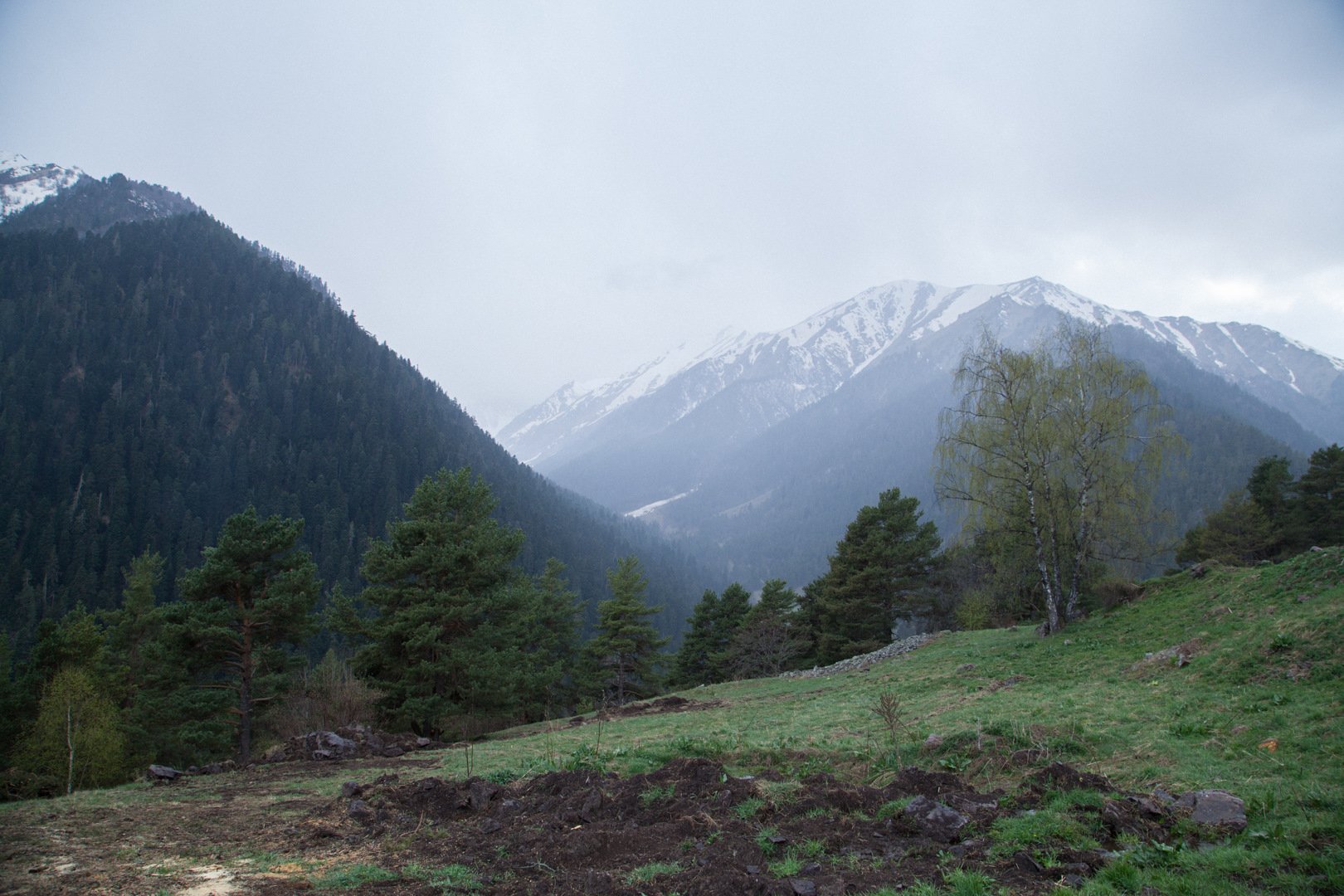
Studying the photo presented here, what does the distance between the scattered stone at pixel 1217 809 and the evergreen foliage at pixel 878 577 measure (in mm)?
36069

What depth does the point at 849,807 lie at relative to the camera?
281 inches

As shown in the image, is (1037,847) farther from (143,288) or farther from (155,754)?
(143,288)

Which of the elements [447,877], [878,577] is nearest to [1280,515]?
[878,577]

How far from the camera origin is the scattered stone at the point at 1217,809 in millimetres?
5531

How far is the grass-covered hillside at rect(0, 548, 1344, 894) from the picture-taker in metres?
5.31

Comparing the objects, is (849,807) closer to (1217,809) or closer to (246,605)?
(1217,809)

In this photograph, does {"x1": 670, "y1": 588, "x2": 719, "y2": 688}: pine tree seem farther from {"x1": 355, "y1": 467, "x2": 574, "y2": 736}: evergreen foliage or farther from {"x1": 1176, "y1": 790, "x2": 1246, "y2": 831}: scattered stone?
{"x1": 1176, "y1": 790, "x2": 1246, "y2": 831}: scattered stone

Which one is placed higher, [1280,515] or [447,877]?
[1280,515]

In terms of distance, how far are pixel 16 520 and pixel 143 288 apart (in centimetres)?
7424

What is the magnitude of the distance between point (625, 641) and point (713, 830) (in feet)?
120

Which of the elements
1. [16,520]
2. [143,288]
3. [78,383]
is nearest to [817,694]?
[16,520]

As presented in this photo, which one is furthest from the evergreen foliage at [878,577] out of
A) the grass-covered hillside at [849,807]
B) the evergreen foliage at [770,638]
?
the grass-covered hillside at [849,807]

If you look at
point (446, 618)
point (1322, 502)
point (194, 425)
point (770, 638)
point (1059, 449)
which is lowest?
point (770, 638)

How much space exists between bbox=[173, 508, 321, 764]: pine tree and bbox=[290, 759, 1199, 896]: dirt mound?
13713 mm
